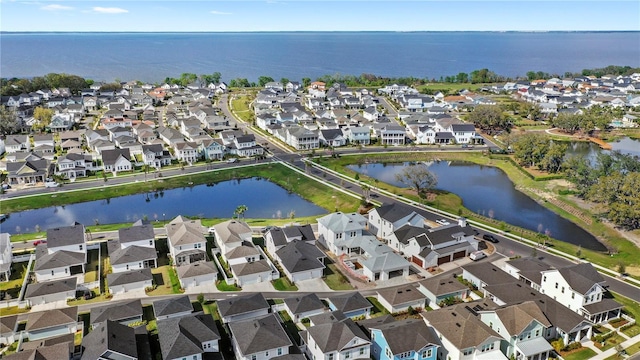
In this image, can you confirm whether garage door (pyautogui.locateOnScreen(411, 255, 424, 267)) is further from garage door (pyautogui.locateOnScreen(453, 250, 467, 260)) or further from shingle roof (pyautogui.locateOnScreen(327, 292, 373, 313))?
shingle roof (pyautogui.locateOnScreen(327, 292, 373, 313))

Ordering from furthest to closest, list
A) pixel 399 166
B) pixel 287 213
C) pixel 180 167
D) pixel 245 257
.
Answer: pixel 399 166 → pixel 180 167 → pixel 287 213 → pixel 245 257

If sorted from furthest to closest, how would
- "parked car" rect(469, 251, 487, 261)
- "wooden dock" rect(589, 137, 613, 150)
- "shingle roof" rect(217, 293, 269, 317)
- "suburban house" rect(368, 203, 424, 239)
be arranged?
"wooden dock" rect(589, 137, 613, 150) < "suburban house" rect(368, 203, 424, 239) < "parked car" rect(469, 251, 487, 261) < "shingle roof" rect(217, 293, 269, 317)

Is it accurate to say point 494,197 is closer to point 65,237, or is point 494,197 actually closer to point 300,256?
point 300,256

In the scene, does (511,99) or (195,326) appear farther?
(511,99)

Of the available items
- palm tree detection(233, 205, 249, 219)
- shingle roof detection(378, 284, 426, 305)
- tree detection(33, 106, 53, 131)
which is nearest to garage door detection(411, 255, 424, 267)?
shingle roof detection(378, 284, 426, 305)

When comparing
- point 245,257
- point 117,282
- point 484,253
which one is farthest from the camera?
point 484,253

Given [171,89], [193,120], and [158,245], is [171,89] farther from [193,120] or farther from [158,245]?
[158,245]

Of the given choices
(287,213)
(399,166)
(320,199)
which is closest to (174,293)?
(287,213)
